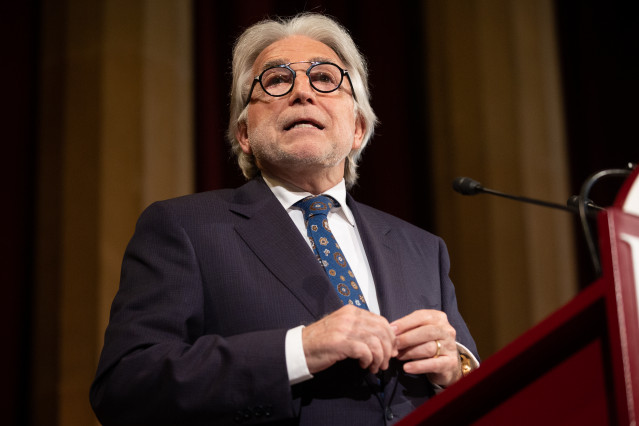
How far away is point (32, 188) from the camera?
2.35m

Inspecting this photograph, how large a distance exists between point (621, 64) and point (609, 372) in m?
2.68

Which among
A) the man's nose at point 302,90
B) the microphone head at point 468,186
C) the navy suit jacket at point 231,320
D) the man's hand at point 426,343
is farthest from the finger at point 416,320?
the man's nose at point 302,90

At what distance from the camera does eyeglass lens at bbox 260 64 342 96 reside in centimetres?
160

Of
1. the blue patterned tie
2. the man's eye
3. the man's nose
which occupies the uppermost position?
the man's eye

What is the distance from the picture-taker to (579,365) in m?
0.64

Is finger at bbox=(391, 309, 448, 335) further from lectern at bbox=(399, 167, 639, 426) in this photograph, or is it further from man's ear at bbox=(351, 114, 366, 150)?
man's ear at bbox=(351, 114, 366, 150)

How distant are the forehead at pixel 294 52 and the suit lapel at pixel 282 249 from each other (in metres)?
0.40

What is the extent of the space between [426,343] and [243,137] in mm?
855

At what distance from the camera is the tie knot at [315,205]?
1446 mm

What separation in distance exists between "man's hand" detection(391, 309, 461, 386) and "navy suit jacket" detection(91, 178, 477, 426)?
89mm

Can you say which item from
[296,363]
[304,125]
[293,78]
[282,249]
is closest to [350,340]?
[296,363]

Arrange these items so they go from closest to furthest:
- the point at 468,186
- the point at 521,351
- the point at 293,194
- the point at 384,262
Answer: the point at 521,351
the point at 468,186
the point at 384,262
the point at 293,194

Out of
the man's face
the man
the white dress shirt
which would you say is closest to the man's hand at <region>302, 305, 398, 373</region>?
the man

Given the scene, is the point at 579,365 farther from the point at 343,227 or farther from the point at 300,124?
the point at 300,124
